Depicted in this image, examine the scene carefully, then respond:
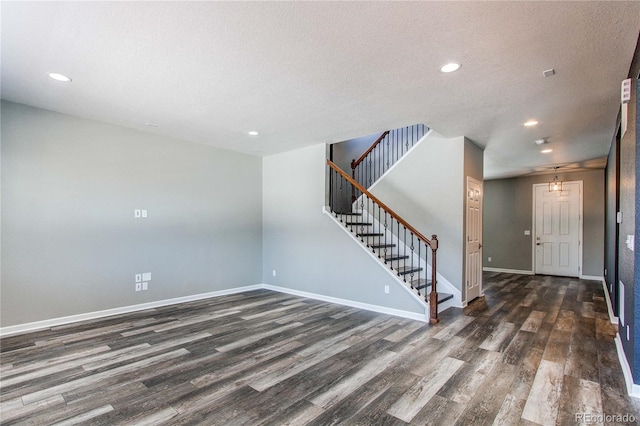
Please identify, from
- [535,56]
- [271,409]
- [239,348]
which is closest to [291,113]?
[535,56]

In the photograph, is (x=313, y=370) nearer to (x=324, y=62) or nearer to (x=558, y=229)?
(x=324, y=62)

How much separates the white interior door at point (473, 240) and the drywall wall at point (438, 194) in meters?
0.27

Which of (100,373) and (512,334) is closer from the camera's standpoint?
(100,373)

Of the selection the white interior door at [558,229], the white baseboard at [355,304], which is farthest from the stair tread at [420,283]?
the white interior door at [558,229]

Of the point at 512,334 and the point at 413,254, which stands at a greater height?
the point at 413,254

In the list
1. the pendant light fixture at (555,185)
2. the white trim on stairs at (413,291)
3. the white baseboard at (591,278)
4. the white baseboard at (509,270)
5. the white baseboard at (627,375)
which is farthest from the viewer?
the white baseboard at (509,270)

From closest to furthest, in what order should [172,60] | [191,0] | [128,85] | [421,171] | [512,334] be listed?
[191,0] < [172,60] < [128,85] < [512,334] < [421,171]

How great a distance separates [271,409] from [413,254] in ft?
12.7

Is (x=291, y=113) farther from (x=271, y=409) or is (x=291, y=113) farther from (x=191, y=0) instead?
(x=271, y=409)

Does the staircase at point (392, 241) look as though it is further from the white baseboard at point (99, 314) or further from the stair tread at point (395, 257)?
the white baseboard at point (99, 314)

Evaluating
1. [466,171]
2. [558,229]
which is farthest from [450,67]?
[558,229]

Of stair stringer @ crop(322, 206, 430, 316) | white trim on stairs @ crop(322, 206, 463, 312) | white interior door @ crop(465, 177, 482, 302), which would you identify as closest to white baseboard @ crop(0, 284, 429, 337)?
stair stringer @ crop(322, 206, 430, 316)

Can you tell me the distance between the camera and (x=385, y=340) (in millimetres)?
3521

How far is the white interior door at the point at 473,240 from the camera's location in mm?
5121
